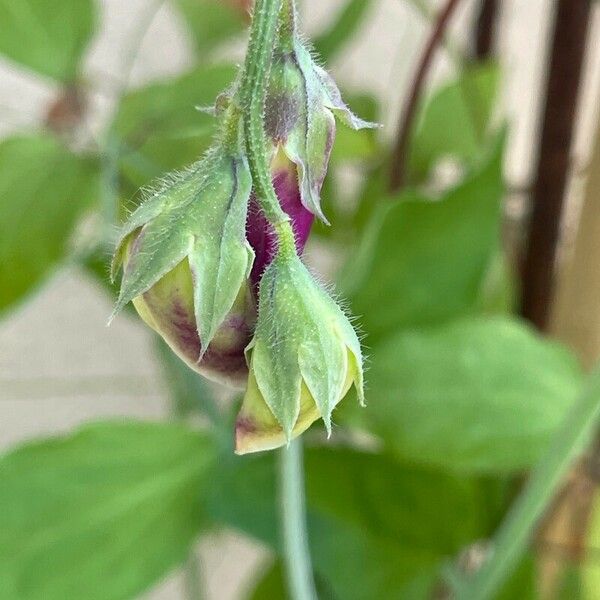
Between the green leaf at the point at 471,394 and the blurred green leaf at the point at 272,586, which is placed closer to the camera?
the green leaf at the point at 471,394

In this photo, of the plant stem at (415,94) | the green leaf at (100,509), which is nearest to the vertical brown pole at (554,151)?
the plant stem at (415,94)

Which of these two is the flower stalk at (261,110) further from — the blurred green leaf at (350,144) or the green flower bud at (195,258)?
the blurred green leaf at (350,144)

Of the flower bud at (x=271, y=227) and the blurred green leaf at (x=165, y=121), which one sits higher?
the blurred green leaf at (x=165, y=121)

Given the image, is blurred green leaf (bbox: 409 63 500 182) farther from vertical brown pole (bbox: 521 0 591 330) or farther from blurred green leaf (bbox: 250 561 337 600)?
blurred green leaf (bbox: 250 561 337 600)

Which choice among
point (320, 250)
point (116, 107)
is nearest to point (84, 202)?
point (116, 107)

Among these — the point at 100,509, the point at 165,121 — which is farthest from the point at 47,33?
the point at 100,509

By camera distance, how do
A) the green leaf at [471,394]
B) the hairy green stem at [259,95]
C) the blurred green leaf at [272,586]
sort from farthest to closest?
the blurred green leaf at [272,586] → the green leaf at [471,394] → the hairy green stem at [259,95]

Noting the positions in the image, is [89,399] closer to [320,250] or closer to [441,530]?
[320,250]

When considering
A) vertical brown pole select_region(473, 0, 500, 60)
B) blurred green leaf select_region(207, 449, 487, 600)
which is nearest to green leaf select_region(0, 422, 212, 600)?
blurred green leaf select_region(207, 449, 487, 600)
